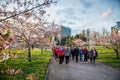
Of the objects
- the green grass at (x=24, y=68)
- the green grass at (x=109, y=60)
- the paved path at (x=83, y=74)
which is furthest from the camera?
the green grass at (x=109, y=60)

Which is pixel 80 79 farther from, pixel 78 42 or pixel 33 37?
pixel 78 42

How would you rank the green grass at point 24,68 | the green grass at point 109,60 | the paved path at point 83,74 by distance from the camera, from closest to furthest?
the green grass at point 24,68 < the paved path at point 83,74 < the green grass at point 109,60

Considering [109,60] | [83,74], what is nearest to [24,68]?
[83,74]

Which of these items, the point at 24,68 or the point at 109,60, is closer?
the point at 24,68

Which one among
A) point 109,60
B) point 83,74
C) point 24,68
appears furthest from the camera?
point 109,60

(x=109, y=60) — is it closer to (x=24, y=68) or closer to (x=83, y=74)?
(x=24, y=68)

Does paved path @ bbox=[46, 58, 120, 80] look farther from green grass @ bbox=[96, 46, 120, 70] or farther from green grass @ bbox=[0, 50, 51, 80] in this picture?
green grass @ bbox=[96, 46, 120, 70]

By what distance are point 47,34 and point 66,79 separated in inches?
810

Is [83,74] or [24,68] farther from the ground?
[24,68]

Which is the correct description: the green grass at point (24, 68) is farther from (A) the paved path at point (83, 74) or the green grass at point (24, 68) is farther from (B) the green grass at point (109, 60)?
(B) the green grass at point (109, 60)

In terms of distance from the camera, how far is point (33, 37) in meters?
32.7

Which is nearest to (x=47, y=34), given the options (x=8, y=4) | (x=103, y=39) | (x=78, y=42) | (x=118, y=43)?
(x=118, y=43)

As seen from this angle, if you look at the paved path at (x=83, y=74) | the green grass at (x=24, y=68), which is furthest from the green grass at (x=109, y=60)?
the green grass at (x=24, y=68)

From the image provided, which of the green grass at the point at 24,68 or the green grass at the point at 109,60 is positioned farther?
the green grass at the point at 109,60
